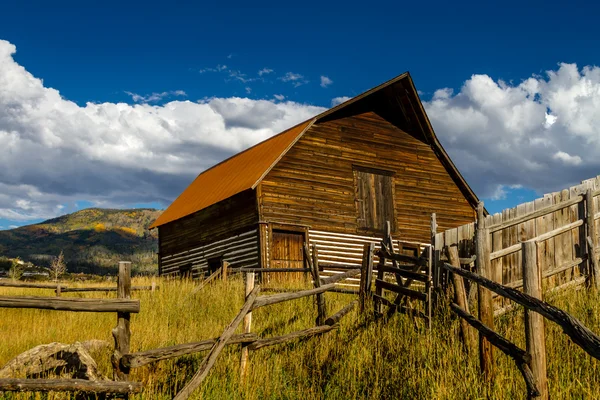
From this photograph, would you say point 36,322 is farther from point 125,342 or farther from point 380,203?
point 380,203

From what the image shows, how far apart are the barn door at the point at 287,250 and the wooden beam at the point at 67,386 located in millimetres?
13700

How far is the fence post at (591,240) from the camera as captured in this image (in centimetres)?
1130

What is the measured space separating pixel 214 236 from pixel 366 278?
12385 mm

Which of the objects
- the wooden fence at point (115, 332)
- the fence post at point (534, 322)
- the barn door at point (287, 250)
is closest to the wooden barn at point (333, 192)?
the barn door at point (287, 250)

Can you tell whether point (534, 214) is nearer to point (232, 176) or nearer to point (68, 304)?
point (68, 304)

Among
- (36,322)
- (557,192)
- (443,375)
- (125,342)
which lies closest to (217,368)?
(125,342)

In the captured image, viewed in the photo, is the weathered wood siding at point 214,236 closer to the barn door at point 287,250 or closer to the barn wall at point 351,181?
the barn door at point 287,250

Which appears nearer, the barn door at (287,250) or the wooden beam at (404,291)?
the wooden beam at (404,291)

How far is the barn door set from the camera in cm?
2027

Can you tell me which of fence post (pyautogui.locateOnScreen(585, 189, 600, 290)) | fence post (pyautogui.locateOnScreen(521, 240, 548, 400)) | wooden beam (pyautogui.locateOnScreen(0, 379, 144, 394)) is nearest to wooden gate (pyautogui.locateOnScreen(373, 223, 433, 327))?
fence post (pyautogui.locateOnScreen(585, 189, 600, 290))

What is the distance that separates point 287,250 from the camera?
20.5 metres

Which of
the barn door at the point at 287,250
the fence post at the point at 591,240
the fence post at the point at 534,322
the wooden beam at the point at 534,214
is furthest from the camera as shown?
the barn door at the point at 287,250

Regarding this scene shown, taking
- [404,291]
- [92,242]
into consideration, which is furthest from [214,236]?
[92,242]

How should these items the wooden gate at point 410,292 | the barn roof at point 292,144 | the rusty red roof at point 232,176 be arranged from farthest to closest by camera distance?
the barn roof at point 292,144, the rusty red roof at point 232,176, the wooden gate at point 410,292
